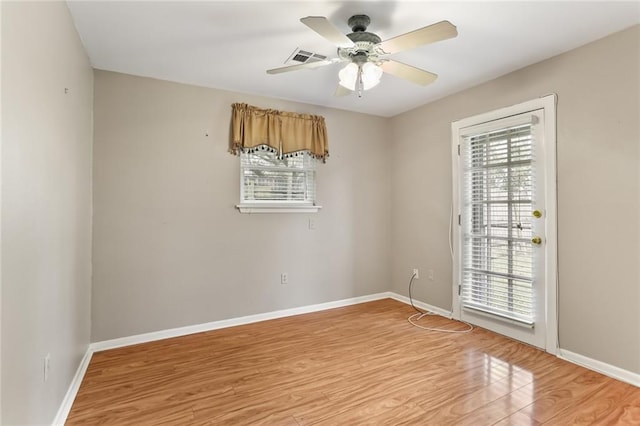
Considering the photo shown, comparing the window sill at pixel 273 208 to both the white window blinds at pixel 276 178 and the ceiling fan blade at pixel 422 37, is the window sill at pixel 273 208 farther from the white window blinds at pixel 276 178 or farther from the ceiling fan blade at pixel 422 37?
the ceiling fan blade at pixel 422 37

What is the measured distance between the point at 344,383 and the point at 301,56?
256 centimetres

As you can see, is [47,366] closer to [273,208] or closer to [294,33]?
[273,208]

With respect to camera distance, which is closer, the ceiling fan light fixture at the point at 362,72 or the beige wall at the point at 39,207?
the beige wall at the point at 39,207

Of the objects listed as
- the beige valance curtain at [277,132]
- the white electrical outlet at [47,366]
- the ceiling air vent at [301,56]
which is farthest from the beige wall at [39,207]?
the ceiling air vent at [301,56]

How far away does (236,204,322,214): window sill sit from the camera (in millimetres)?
3517

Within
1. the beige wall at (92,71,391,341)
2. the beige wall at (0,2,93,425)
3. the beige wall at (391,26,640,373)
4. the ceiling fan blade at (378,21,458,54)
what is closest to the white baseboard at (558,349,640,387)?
the beige wall at (391,26,640,373)

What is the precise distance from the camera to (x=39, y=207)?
1581 millimetres

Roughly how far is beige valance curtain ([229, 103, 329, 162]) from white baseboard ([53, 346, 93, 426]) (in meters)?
2.22

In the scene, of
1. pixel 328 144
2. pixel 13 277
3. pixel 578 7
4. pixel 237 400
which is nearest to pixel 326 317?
pixel 237 400

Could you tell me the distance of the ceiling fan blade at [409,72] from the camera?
7.57 ft

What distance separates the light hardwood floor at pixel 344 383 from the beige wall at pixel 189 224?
0.44 metres

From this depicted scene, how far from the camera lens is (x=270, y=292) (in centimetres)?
368

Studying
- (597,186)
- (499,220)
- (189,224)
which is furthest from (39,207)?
(597,186)

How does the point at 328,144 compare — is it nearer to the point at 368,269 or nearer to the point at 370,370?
the point at 368,269
